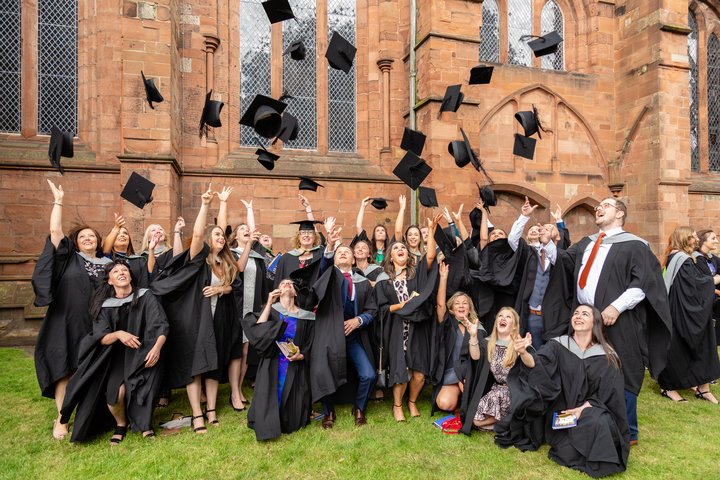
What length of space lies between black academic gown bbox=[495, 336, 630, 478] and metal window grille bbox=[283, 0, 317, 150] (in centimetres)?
816

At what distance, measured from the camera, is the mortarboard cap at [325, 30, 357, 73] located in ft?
23.1

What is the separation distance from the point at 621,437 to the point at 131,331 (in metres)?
4.28

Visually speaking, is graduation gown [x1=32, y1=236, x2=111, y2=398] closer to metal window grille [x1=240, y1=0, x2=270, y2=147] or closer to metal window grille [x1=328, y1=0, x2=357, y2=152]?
metal window grille [x1=240, y1=0, x2=270, y2=147]

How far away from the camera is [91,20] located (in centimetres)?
960

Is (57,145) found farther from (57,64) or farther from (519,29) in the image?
(519,29)

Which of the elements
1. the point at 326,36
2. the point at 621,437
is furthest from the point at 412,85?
the point at 621,437

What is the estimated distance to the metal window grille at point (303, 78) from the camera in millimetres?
10945

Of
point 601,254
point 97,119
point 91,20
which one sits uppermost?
point 91,20

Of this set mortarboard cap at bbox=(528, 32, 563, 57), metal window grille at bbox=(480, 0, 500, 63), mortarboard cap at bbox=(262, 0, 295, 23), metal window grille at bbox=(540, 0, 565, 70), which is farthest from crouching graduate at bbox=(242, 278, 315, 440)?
metal window grille at bbox=(540, 0, 565, 70)

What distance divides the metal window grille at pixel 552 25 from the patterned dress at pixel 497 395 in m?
10.0

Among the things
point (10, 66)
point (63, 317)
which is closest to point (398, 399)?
point (63, 317)

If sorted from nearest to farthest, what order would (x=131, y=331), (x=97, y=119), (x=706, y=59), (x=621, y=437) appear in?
(x=621, y=437) → (x=131, y=331) → (x=97, y=119) → (x=706, y=59)

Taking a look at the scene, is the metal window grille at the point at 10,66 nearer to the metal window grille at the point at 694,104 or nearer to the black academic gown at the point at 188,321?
the black academic gown at the point at 188,321

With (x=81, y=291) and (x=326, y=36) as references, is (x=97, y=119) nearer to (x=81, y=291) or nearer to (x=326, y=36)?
(x=326, y=36)
